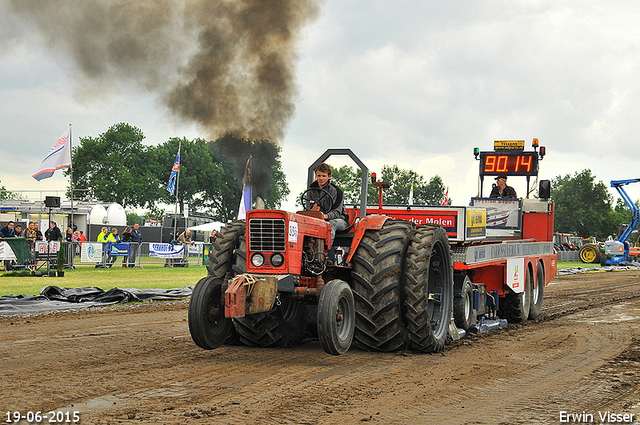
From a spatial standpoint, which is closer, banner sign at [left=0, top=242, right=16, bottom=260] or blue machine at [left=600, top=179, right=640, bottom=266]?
banner sign at [left=0, top=242, right=16, bottom=260]

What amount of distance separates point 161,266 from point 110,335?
58.6 feet

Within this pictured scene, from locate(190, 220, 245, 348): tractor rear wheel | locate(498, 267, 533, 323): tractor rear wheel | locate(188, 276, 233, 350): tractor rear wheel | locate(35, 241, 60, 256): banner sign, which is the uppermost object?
locate(190, 220, 245, 348): tractor rear wheel

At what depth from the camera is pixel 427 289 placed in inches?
295

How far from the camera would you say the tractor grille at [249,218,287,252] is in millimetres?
6684

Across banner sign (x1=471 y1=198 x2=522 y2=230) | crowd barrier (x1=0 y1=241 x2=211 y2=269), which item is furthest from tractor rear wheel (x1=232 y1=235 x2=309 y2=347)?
crowd barrier (x1=0 y1=241 x2=211 y2=269)

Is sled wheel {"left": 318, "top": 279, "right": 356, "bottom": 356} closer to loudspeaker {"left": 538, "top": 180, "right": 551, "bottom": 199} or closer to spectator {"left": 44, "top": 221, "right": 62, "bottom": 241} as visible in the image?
loudspeaker {"left": 538, "top": 180, "right": 551, "bottom": 199}

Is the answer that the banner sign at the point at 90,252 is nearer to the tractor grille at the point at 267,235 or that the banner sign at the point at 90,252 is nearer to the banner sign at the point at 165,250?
the banner sign at the point at 165,250

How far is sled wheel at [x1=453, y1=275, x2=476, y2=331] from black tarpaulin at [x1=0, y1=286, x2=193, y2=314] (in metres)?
6.85

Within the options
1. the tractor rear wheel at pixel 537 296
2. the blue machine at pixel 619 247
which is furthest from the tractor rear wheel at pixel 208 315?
the blue machine at pixel 619 247

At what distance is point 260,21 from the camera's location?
1247 cm

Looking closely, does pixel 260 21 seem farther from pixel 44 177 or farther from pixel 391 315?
pixel 44 177

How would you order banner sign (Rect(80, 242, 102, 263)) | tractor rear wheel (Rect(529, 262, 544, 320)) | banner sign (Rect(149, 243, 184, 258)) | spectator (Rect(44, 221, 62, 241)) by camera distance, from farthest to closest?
banner sign (Rect(149, 243, 184, 258)) → banner sign (Rect(80, 242, 102, 263)) → spectator (Rect(44, 221, 62, 241)) → tractor rear wheel (Rect(529, 262, 544, 320))

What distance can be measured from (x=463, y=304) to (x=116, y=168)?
60.9 meters

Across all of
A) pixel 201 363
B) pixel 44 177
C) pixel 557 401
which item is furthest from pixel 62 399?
pixel 44 177
